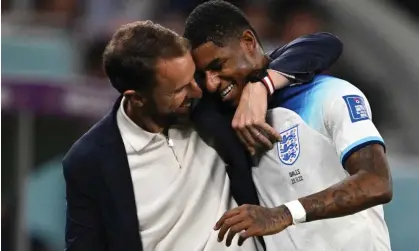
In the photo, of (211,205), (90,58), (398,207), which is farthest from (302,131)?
(90,58)

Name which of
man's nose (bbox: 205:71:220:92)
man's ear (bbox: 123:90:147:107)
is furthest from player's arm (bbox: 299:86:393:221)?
man's ear (bbox: 123:90:147:107)

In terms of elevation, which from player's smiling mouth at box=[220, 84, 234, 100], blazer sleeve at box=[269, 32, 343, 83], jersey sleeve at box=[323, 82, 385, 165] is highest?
blazer sleeve at box=[269, 32, 343, 83]

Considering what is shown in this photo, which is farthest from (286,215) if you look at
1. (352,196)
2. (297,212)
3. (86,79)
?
(86,79)

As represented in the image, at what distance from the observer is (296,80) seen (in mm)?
1835

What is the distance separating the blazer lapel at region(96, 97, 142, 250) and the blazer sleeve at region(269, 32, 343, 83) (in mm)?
353

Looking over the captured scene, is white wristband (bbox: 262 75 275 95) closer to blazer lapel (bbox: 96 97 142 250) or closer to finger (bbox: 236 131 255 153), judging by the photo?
finger (bbox: 236 131 255 153)

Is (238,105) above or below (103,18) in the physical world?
above

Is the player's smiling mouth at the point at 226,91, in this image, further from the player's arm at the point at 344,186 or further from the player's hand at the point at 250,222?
the player's hand at the point at 250,222

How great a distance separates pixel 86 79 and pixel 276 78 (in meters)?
1.75

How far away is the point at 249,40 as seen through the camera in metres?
1.88

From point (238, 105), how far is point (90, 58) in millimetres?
1832

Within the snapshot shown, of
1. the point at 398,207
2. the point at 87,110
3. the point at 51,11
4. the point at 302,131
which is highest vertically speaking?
the point at 302,131

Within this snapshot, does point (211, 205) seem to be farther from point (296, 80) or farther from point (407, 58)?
point (407, 58)

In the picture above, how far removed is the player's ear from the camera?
187 cm
